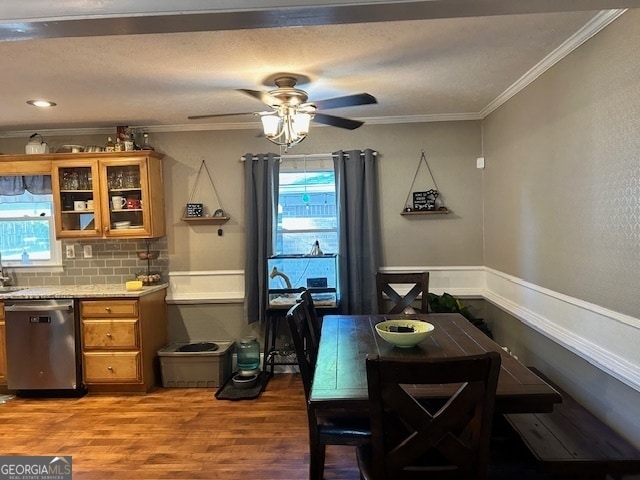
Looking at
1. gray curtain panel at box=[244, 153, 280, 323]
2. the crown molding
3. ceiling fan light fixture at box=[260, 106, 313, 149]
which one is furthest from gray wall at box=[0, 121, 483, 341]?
ceiling fan light fixture at box=[260, 106, 313, 149]

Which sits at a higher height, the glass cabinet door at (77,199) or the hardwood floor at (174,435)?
the glass cabinet door at (77,199)

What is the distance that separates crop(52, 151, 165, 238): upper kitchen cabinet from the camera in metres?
3.91

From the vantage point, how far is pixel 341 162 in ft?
13.2

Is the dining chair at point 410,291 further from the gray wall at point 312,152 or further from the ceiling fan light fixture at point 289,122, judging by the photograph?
the ceiling fan light fixture at point 289,122

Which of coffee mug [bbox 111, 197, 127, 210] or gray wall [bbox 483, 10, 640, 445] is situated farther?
coffee mug [bbox 111, 197, 127, 210]

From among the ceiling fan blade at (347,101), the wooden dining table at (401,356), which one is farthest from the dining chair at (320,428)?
the ceiling fan blade at (347,101)

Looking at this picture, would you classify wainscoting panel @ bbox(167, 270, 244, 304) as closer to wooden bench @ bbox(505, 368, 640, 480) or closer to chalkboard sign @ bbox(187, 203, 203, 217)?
chalkboard sign @ bbox(187, 203, 203, 217)

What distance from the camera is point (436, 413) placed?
5.07ft

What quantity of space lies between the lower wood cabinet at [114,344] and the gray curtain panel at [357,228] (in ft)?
5.86

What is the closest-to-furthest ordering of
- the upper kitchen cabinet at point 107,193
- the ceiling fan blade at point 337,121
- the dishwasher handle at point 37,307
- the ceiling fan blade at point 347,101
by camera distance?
1. the ceiling fan blade at point 347,101
2. the ceiling fan blade at point 337,121
3. the dishwasher handle at point 37,307
4. the upper kitchen cabinet at point 107,193

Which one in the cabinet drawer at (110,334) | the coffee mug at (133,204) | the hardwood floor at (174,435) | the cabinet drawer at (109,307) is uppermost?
the coffee mug at (133,204)

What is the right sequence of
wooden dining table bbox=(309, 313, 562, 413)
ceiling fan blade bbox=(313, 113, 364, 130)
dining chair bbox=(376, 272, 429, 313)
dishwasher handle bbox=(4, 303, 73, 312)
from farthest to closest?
1. dishwasher handle bbox=(4, 303, 73, 312)
2. dining chair bbox=(376, 272, 429, 313)
3. ceiling fan blade bbox=(313, 113, 364, 130)
4. wooden dining table bbox=(309, 313, 562, 413)

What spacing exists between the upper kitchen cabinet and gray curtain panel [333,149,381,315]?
1.69 m

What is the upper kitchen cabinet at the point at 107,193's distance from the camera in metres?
3.91
